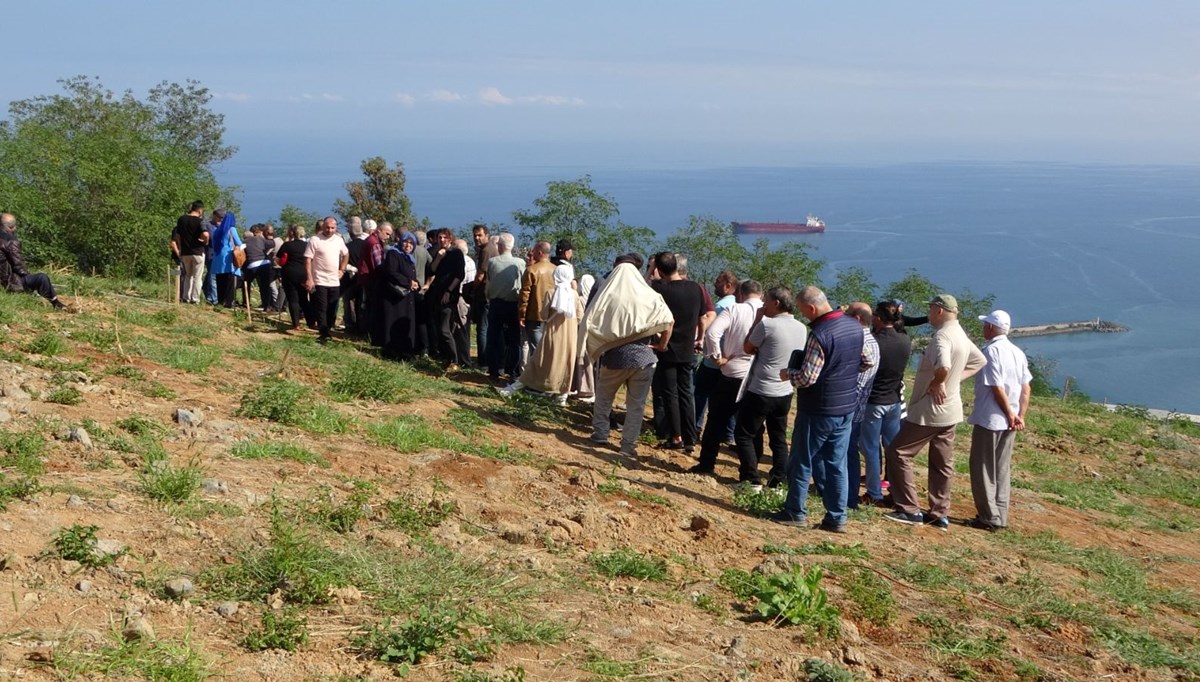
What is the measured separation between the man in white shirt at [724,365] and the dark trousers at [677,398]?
459 mm

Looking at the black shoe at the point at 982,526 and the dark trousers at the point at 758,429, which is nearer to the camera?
the dark trousers at the point at 758,429

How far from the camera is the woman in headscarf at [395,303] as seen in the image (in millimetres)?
12164

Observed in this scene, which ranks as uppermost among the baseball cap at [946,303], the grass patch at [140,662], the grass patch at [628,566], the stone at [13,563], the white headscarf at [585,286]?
the baseball cap at [946,303]

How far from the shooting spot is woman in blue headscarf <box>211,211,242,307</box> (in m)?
14.9

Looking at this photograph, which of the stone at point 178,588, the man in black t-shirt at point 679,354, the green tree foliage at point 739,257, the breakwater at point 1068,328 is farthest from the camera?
the breakwater at point 1068,328

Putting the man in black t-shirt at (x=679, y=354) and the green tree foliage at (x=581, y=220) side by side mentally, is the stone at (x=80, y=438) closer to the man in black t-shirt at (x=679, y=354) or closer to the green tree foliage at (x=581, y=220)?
the man in black t-shirt at (x=679, y=354)

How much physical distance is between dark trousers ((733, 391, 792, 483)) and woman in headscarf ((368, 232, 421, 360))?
16.7ft

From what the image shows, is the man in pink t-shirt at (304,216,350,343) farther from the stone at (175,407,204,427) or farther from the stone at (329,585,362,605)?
the stone at (329,585,362,605)

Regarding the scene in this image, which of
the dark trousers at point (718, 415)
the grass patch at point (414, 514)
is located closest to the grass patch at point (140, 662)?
the grass patch at point (414, 514)

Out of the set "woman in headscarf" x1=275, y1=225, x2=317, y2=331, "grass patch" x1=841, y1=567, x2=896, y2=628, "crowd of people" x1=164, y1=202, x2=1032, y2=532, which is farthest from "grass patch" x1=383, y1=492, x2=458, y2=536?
"woman in headscarf" x1=275, y1=225, x2=317, y2=331

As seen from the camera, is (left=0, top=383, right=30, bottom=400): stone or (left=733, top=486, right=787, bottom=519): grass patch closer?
(left=0, top=383, right=30, bottom=400): stone

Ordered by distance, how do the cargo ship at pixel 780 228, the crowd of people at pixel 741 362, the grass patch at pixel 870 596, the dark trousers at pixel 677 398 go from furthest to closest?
1. the cargo ship at pixel 780 228
2. the dark trousers at pixel 677 398
3. the crowd of people at pixel 741 362
4. the grass patch at pixel 870 596

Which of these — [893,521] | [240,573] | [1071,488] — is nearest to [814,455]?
[893,521]

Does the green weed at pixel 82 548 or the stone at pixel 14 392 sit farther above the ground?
the stone at pixel 14 392
